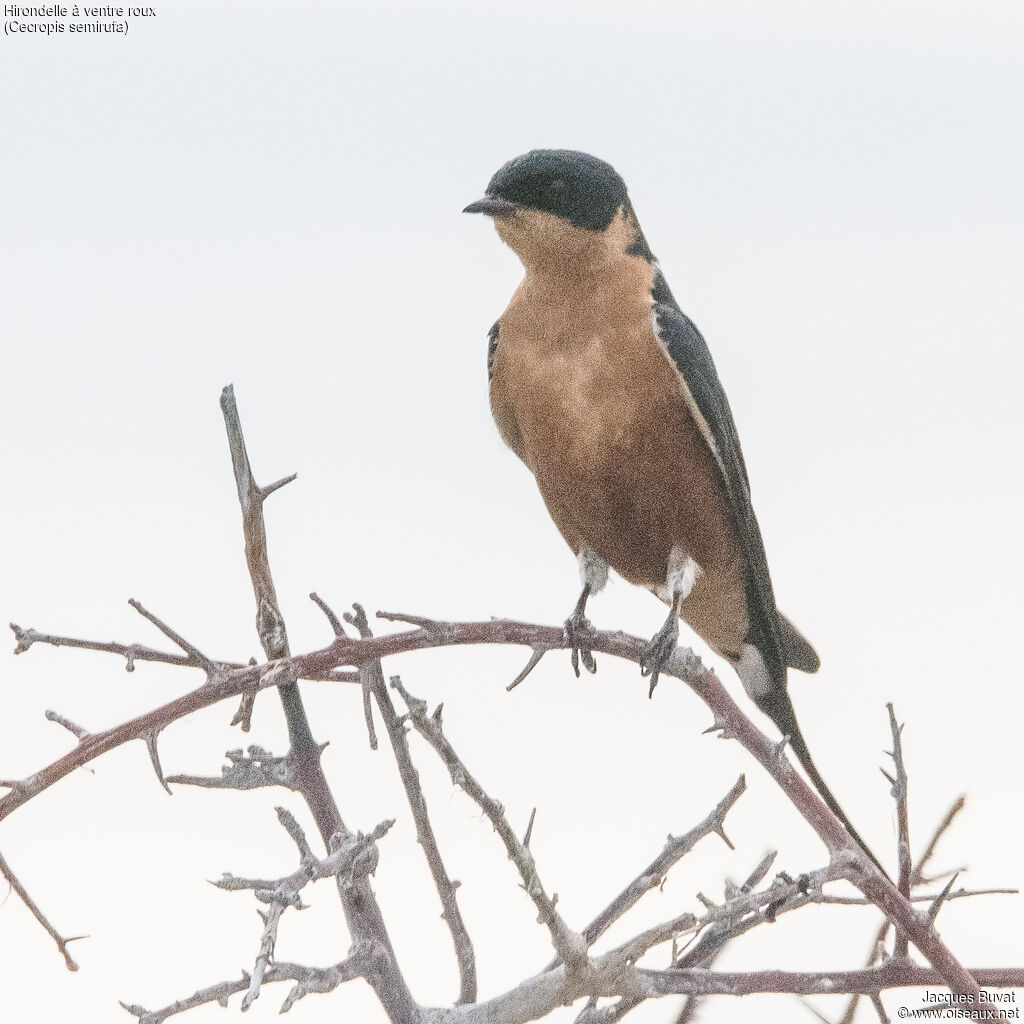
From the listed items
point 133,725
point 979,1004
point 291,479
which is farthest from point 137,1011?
point 979,1004

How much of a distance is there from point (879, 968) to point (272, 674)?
1.17 m

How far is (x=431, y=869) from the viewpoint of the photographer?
106 inches

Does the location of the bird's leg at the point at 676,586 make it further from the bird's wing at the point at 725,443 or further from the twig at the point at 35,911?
the twig at the point at 35,911

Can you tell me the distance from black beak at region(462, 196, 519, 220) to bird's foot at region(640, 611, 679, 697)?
1550 mm

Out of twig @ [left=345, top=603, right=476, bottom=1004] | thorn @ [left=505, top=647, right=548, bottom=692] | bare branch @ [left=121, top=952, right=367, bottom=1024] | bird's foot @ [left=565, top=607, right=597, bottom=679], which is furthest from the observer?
bird's foot @ [left=565, top=607, right=597, bottom=679]

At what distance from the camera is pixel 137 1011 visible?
7.97 ft

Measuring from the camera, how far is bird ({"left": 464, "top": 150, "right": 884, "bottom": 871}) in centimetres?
498

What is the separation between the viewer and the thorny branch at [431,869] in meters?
2.34

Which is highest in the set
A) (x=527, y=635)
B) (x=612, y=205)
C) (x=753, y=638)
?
(x=612, y=205)

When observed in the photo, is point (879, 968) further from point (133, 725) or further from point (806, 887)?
point (133, 725)

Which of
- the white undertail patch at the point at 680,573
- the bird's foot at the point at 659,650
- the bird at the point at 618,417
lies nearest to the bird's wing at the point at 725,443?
the bird at the point at 618,417

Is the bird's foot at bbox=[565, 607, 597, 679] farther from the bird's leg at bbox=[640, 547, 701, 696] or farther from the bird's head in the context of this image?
the bird's head

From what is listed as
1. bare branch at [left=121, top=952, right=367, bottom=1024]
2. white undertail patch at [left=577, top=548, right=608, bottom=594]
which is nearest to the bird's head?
white undertail patch at [left=577, top=548, right=608, bottom=594]

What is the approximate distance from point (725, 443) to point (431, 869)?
2.84m
